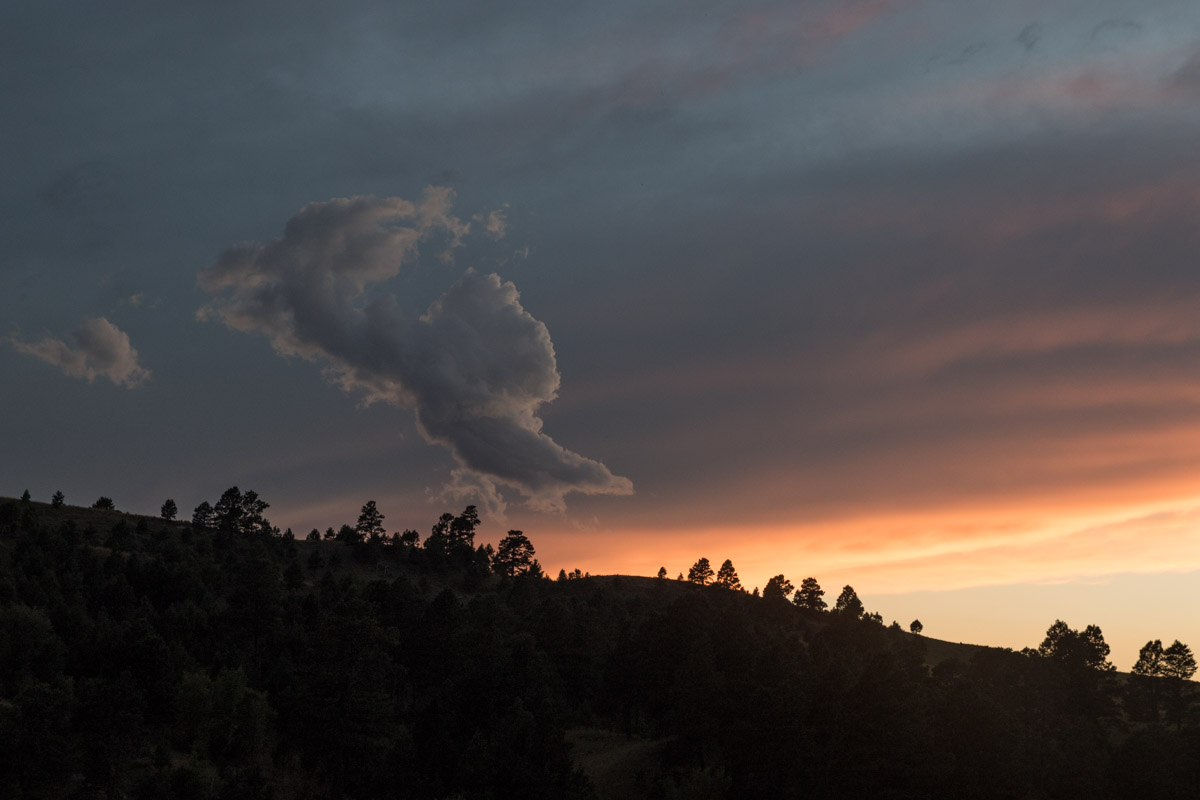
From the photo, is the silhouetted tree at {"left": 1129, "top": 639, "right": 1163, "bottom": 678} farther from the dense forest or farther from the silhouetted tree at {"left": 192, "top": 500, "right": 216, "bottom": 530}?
the silhouetted tree at {"left": 192, "top": 500, "right": 216, "bottom": 530}

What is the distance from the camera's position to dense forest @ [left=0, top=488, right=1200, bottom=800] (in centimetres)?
7375

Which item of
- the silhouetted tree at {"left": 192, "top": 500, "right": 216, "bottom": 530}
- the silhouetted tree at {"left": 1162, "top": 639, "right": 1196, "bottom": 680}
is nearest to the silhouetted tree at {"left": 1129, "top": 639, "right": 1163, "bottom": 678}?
the silhouetted tree at {"left": 1162, "top": 639, "right": 1196, "bottom": 680}

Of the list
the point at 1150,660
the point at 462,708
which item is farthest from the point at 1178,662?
the point at 462,708

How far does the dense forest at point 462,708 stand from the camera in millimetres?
73750

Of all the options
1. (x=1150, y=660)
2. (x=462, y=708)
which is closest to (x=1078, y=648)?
(x=1150, y=660)

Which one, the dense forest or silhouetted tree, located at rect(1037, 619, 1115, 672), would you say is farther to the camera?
silhouetted tree, located at rect(1037, 619, 1115, 672)

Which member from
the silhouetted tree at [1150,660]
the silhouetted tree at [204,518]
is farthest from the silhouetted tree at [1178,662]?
the silhouetted tree at [204,518]

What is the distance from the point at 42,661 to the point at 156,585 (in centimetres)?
3718

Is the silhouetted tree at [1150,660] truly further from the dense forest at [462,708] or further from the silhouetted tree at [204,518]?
the silhouetted tree at [204,518]

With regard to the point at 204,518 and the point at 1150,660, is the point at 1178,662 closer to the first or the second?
the point at 1150,660

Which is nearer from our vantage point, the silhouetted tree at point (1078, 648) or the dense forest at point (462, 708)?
the dense forest at point (462, 708)

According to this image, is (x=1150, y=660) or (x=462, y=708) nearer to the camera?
(x=462, y=708)

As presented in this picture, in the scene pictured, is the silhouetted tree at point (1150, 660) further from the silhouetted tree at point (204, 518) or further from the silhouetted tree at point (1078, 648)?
the silhouetted tree at point (204, 518)

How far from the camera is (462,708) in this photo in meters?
98.2
